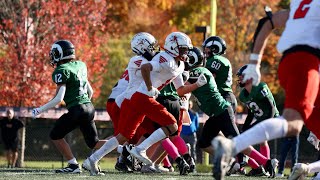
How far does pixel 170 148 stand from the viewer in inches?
464

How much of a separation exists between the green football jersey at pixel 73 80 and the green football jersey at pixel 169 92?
3.56ft

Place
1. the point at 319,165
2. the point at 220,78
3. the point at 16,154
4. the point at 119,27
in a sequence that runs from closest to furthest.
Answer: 1. the point at 319,165
2. the point at 220,78
3. the point at 16,154
4. the point at 119,27

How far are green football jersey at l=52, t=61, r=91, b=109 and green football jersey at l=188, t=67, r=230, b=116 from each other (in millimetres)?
1453

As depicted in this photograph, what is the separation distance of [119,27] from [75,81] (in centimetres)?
1792

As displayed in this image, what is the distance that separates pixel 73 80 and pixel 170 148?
155cm

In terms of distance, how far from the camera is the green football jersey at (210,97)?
1169 centimetres

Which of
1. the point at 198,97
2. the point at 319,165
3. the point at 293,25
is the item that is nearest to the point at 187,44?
the point at 198,97

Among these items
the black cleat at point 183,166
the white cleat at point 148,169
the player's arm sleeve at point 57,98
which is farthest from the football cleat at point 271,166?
the player's arm sleeve at point 57,98

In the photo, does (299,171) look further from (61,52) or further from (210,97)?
(61,52)

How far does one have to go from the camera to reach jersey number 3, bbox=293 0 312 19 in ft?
24.0

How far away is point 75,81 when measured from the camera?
36.9 feet

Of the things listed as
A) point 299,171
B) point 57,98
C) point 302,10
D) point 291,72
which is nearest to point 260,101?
point 57,98

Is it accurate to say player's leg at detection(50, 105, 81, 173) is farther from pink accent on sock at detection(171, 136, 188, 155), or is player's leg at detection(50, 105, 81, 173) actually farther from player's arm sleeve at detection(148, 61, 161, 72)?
pink accent on sock at detection(171, 136, 188, 155)

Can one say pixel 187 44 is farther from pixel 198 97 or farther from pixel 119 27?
pixel 119 27
